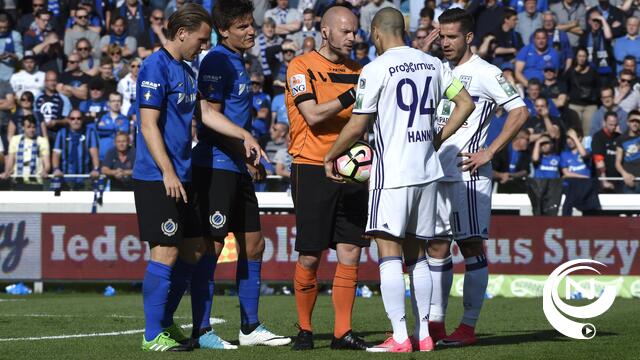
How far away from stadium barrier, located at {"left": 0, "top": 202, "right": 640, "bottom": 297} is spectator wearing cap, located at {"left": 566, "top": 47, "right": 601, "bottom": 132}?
4732mm

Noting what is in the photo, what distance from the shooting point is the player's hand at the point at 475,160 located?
905 cm

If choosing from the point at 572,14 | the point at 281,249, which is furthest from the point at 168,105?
the point at 572,14

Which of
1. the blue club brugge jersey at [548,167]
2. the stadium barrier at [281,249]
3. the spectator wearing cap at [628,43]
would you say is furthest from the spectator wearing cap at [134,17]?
the spectator wearing cap at [628,43]

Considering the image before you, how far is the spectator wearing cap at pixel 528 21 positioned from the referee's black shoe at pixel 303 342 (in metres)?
14.0

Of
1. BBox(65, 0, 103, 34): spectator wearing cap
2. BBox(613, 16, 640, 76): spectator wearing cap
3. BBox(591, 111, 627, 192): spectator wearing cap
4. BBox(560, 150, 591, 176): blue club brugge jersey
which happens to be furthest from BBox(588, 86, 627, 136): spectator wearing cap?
BBox(65, 0, 103, 34): spectator wearing cap

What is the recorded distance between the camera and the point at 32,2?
2570 cm

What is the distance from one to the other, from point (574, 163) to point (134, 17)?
962 cm

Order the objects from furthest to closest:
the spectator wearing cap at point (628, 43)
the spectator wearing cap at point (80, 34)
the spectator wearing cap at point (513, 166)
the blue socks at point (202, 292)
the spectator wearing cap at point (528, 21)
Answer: the spectator wearing cap at point (80, 34) < the spectator wearing cap at point (528, 21) < the spectator wearing cap at point (628, 43) < the spectator wearing cap at point (513, 166) < the blue socks at point (202, 292)

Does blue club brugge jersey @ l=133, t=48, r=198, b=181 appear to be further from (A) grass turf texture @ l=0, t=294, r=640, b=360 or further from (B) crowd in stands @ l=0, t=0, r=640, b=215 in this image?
(B) crowd in stands @ l=0, t=0, r=640, b=215

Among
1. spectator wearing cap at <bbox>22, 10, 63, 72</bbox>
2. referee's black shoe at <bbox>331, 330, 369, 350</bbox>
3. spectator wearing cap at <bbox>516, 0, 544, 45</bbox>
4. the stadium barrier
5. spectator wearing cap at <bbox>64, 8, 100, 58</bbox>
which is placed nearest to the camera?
referee's black shoe at <bbox>331, 330, 369, 350</bbox>

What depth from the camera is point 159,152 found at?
8.45 metres

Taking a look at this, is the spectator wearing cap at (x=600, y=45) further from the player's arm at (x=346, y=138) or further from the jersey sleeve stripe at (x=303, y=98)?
the player's arm at (x=346, y=138)

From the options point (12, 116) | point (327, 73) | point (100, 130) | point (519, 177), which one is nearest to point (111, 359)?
point (327, 73)

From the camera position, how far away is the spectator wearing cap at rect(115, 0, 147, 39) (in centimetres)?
2276
